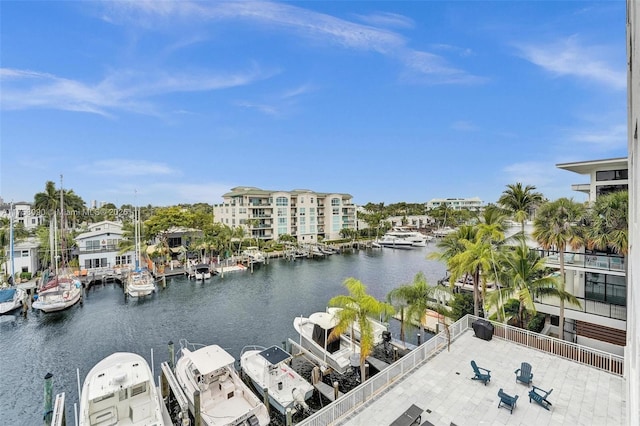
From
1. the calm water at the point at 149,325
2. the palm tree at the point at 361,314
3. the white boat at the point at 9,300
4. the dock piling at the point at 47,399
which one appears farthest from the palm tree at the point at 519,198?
the white boat at the point at 9,300

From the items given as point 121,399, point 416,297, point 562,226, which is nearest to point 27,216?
point 121,399

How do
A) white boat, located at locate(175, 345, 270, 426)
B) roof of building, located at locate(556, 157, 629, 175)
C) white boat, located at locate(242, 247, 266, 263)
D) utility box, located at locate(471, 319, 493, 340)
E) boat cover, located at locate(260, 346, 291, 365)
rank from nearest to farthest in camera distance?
1. white boat, located at locate(175, 345, 270, 426)
2. utility box, located at locate(471, 319, 493, 340)
3. boat cover, located at locate(260, 346, 291, 365)
4. roof of building, located at locate(556, 157, 629, 175)
5. white boat, located at locate(242, 247, 266, 263)

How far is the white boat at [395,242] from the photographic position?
222 ft

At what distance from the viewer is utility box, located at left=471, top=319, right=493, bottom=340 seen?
40.0 feet

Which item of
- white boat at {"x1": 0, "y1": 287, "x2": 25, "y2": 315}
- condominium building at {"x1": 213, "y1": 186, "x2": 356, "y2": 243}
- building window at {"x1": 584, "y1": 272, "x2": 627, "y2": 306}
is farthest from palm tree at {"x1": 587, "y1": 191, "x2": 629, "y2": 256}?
condominium building at {"x1": 213, "y1": 186, "x2": 356, "y2": 243}

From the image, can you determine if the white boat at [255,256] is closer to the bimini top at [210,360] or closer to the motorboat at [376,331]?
the motorboat at [376,331]

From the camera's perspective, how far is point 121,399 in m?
10.7

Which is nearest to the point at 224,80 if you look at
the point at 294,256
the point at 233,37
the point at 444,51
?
the point at 233,37

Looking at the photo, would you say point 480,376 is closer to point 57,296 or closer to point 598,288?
point 598,288

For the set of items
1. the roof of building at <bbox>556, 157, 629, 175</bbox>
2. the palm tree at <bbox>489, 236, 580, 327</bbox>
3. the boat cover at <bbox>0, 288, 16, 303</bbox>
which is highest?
the roof of building at <bbox>556, 157, 629, 175</bbox>

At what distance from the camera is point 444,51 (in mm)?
28781

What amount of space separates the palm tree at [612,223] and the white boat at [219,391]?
1547 cm

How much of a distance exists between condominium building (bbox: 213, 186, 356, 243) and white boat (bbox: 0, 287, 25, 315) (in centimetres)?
3471

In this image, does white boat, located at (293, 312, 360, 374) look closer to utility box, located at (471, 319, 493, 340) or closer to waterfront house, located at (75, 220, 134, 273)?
utility box, located at (471, 319, 493, 340)
